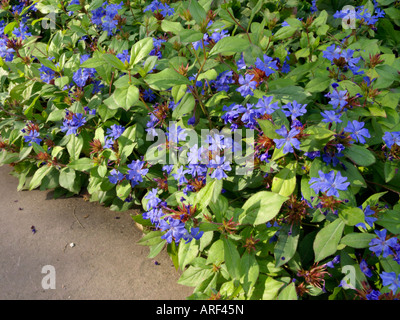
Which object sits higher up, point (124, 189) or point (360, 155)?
point (360, 155)

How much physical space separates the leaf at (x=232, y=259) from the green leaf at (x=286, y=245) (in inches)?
7.8

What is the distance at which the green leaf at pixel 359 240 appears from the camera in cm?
147

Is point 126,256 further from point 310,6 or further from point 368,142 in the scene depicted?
point 310,6

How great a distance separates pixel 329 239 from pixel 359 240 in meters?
0.13

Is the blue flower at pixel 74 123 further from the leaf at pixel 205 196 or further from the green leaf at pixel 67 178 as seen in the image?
the leaf at pixel 205 196

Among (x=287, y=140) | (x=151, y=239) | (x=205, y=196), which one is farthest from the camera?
(x=151, y=239)

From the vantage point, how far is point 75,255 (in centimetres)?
234

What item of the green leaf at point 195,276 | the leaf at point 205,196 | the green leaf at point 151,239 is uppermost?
the leaf at point 205,196

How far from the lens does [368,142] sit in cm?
171

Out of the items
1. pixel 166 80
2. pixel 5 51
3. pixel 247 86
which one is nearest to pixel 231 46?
pixel 247 86

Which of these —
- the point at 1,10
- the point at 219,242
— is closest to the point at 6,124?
the point at 1,10

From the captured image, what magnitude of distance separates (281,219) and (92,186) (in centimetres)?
128

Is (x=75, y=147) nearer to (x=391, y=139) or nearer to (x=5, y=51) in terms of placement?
(x=5, y=51)

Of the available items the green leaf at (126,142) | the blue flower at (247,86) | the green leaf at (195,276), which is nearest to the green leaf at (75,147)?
the green leaf at (126,142)
